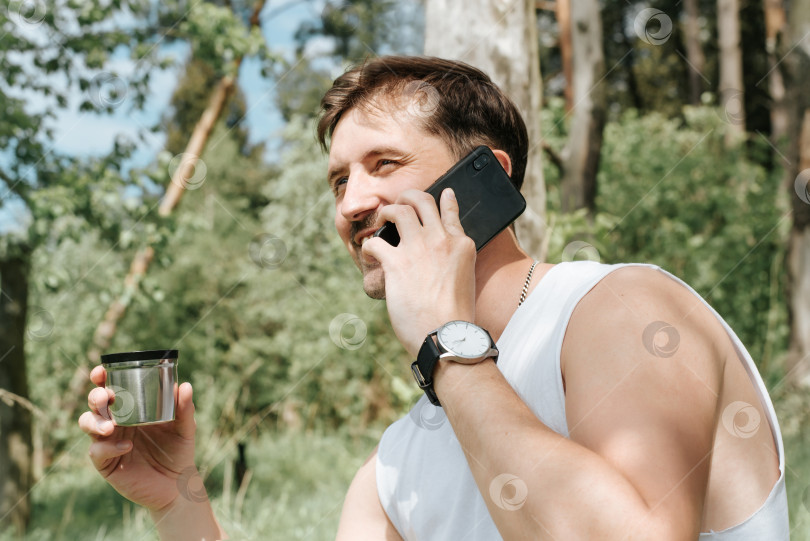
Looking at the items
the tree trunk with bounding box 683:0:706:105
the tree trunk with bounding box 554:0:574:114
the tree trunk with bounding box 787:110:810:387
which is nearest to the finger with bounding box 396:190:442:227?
the tree trunk with bounding box 787:110:810:387

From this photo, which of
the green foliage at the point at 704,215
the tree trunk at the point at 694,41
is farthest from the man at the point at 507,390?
the tree trunk at the point at 694,41

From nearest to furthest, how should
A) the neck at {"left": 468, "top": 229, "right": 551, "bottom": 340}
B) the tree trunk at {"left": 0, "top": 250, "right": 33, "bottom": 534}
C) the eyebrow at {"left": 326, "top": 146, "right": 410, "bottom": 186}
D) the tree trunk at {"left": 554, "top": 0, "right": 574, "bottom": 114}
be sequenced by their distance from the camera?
the neck at {"left": 468, "top": 229, "right": 551, "bottom": 340}, the eyebrow at {"left": 326, "top": 146, "right": 410, "bottom": 186}, the tree trunk at {"left": 0, "top": 250, "right": 33, "bottom": 534}, the tree trunk at {"left": 554, "top": 0, "right": 574, "bottom": 114}

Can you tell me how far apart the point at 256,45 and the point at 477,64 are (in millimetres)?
3178

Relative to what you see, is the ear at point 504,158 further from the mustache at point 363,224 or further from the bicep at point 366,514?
the bicep at point 366,514

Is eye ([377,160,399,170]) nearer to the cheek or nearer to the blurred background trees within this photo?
the cheek

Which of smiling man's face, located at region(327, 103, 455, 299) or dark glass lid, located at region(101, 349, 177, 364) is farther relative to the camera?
smiling man's face, located at region(327, 103, 455, 299)

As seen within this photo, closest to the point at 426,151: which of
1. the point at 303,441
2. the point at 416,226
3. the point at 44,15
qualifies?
the point at 416,226

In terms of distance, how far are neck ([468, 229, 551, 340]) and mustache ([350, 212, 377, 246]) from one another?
0.29 meters

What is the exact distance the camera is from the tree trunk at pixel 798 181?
7.19 meters

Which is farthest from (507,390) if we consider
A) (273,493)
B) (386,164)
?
(273,493)

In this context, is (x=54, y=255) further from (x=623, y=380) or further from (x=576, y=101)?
(x=623, y=380)

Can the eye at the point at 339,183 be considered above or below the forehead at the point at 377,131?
below

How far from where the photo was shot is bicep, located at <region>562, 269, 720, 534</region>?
1.14 meters

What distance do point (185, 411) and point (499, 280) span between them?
3.00ft
